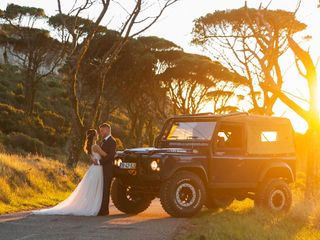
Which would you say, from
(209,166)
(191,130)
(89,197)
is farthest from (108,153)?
(209,166)

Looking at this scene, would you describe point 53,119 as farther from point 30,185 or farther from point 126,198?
point 126,198

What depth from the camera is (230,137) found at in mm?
14445

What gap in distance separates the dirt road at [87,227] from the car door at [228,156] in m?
1.46

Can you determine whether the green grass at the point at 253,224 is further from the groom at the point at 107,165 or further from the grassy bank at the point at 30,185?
the grassy bank at the point at 30,185

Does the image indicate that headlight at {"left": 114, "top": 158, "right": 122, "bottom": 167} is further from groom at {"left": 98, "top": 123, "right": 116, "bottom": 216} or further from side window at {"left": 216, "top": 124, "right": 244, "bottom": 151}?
side window at {"left": 216, "top": 124, "right": 244, "bottom": 151}

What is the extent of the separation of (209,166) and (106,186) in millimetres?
2263

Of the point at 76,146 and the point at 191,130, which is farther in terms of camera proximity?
the point at 76,146

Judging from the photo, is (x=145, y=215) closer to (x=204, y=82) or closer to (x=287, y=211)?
(x=287, y=211)

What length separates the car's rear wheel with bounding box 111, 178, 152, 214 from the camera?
46.6 feet

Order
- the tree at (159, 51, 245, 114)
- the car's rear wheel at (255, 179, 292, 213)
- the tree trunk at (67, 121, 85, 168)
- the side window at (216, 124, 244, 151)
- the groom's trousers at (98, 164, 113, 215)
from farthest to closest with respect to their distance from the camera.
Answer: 1. the tree at (159, 51, 245, 114)
2. the tree trunk at (67, 121, 85, 168)
3. the car's rear wheel at (255, 179, 292, 213)
4. the side window at (216, 124, 244, 151)
5. the groom's trousers at (98, 164, 113, 215)

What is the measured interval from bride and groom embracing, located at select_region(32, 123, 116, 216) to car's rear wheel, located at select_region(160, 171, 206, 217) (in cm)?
152

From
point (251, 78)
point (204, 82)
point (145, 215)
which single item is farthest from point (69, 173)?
point (204, 82)

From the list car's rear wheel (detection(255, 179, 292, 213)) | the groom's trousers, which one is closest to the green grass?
car's rear wheel (detection(255, 179, 292, 213))

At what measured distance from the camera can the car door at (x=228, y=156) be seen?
1374cm
